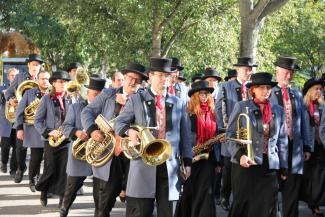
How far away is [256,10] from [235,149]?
935 cm

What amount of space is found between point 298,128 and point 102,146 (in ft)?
8.11

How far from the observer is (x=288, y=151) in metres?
9.09

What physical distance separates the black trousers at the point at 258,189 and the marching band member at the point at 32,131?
4.60 metres

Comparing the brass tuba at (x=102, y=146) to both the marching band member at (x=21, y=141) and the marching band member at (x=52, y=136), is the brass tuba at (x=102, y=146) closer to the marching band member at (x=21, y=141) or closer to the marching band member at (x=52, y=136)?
the marching band member at (x=52, y=136)

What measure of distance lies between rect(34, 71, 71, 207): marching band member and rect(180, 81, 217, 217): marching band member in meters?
2.60

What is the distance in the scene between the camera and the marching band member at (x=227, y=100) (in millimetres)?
10781

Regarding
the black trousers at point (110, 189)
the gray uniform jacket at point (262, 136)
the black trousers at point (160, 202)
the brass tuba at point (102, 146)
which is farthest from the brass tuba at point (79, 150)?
the black trousers at point (160, 202)

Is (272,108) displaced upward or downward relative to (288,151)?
upward

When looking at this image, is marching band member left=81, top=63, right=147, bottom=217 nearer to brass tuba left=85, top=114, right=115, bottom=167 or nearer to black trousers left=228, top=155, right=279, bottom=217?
brass tuba left=85, top=114, right=115, bottom=167

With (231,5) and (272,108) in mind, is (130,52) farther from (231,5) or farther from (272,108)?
(272,108)

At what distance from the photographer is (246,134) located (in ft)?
26.4

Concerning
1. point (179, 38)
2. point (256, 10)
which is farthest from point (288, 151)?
point (179, 38)

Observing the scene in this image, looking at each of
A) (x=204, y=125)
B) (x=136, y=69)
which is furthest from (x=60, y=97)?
(x=136, y=69)

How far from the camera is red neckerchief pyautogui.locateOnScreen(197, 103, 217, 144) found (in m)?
8.98
